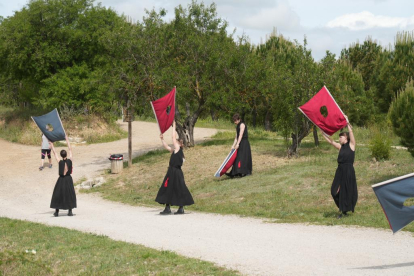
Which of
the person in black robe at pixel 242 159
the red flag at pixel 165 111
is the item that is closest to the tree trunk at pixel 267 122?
the person in black robe at pixel 242 159

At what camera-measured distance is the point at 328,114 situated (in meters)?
12.7

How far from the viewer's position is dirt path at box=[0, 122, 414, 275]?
797 cm

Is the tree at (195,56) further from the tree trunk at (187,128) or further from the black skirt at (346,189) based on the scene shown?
the black skirt at (346,189)

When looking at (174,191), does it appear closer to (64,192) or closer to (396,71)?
(64,192)

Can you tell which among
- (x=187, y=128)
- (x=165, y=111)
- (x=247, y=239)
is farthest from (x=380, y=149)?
(x=247, y=239)

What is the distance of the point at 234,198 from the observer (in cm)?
1539

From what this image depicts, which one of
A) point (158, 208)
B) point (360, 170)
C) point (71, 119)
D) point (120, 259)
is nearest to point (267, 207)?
point (158, 208)

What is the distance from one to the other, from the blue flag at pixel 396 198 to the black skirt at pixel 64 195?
27.9 ft

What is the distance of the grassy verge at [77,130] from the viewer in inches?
1280

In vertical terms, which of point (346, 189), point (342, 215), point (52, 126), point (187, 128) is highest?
point (52, 126)

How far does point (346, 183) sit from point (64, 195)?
6.74 meters

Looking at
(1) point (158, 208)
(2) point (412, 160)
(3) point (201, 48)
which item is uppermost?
(3) point (201, 48)

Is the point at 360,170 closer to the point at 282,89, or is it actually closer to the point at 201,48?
the point at 282,89

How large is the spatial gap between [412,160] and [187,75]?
9.47 meters
